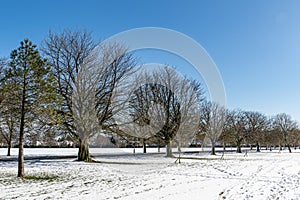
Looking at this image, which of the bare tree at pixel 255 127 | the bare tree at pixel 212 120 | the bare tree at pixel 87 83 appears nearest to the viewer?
the bare tree at pixel 87 83

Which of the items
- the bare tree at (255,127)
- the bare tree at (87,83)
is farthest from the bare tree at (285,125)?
the bare tree at (87,83)

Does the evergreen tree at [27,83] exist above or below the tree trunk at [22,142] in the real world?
above

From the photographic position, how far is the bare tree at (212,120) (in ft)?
122

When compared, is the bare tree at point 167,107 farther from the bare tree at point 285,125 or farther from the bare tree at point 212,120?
the bare tree at point 285,125

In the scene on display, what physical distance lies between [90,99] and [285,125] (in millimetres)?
59127

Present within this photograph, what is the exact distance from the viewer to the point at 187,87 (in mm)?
27625

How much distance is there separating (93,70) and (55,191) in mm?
12205

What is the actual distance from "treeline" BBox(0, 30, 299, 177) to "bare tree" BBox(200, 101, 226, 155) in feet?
3.94

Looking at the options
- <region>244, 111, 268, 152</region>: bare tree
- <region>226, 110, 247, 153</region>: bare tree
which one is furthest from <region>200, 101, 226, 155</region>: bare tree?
<region>244, 111, 268, 152</region>: bare tree

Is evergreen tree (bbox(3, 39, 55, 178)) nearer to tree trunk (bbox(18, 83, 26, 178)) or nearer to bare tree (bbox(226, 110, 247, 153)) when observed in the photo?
tree trunk (bbox(18, 83, 26, 178))

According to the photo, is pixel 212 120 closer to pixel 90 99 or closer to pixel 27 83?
pixel 90 99

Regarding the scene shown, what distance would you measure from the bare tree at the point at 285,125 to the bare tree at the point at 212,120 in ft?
95.5

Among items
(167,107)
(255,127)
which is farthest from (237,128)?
(167,107)

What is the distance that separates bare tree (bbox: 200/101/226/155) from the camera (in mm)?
37094
